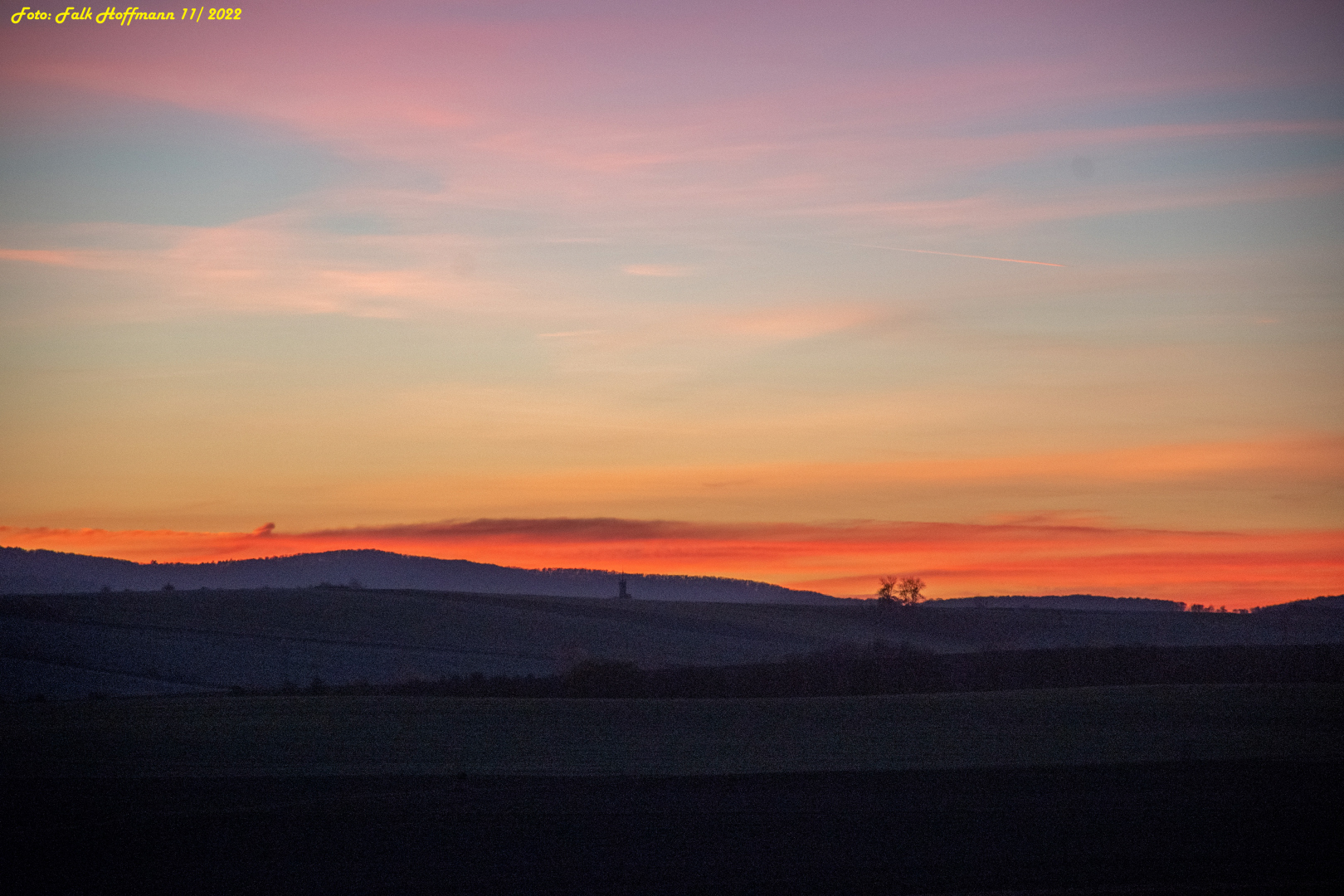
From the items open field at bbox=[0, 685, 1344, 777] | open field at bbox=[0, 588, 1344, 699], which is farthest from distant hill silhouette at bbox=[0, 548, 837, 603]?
open field at bbox=[0, 685, 1344, 777]

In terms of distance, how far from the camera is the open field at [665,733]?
979 inches

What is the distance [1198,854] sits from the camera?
1570 centimetres

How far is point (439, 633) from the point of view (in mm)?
68312

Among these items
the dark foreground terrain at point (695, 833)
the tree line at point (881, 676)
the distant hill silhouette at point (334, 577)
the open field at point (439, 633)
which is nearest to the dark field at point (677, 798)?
the dark foreground terrain at point (695, 833)

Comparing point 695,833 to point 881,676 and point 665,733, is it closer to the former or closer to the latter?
point 665,733

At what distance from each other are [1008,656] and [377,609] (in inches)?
1476

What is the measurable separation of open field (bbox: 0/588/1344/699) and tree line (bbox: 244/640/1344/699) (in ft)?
20.0

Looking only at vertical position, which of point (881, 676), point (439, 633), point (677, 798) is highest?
point (439, 633)

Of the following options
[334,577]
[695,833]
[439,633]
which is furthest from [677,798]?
[334,577]

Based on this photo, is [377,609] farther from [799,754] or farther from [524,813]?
[524,813]

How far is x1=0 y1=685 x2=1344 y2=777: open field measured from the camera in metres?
24.9

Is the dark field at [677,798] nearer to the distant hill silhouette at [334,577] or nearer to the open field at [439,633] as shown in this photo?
the open field at [439,633]

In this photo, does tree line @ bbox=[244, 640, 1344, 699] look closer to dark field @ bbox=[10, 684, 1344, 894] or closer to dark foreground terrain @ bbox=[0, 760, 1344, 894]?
dark field @ bbox=[10, 684, 1344, 894]

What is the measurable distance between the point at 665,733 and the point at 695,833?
13280mm
